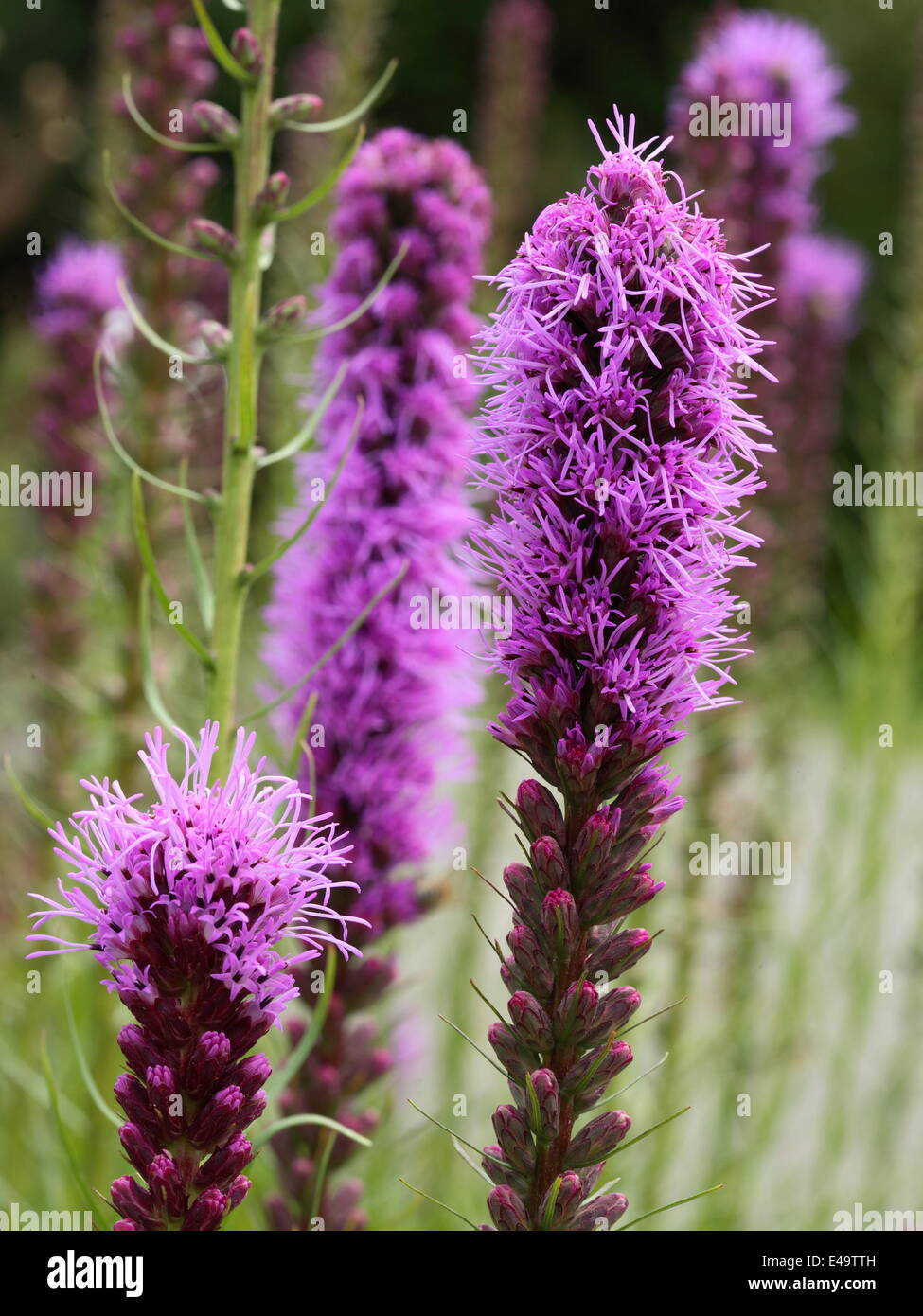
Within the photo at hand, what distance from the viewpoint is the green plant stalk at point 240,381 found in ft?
6.20

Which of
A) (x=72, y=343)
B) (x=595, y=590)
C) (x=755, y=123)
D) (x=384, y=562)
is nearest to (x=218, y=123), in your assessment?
(x=384, y=562)

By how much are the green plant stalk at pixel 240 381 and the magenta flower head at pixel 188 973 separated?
0.46 meters

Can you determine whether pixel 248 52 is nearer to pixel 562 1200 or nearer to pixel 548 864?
pixel 548 864

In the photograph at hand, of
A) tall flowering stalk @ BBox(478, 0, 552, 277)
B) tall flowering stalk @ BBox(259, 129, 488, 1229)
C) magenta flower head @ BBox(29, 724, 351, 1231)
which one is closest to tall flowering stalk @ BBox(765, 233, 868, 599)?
tall flowering stalk @ BBox(478, 0, 552, 277)

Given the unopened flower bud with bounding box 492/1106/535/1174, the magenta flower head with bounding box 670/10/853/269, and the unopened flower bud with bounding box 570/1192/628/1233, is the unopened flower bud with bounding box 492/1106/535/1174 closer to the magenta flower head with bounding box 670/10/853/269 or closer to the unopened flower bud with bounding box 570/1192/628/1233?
the unopened flower bud with bounding box 570/1192/628/1233

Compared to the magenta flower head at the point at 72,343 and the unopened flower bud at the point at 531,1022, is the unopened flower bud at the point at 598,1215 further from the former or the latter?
the magenta flower head at the point at 72,343

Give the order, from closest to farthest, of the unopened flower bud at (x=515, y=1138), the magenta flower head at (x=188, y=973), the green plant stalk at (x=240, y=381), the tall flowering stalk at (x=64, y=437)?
the magenta flower head at (x=188, y=973) → the unopened flower bud at (x=515, y=1138) → the green plant stalk at (x=240, y=381) → the tall flowering stalk at (x=64, y=437)

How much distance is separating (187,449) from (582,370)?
1.75 meters

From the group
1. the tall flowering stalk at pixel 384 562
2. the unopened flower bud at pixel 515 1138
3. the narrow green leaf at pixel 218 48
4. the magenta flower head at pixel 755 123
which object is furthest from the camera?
the magenta flower head at pixel 755 123

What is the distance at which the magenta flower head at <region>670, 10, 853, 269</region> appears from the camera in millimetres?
3129

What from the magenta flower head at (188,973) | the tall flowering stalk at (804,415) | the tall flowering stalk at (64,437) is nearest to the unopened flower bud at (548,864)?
the magenta flower head at (188,973)

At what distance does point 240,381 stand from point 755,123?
6.50 feet

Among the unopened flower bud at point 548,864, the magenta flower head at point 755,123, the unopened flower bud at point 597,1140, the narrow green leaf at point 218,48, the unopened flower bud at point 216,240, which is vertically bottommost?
the unopened flower bud at point 597,1140

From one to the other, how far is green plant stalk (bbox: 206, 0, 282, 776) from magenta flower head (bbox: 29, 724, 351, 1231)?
1.51 ft
